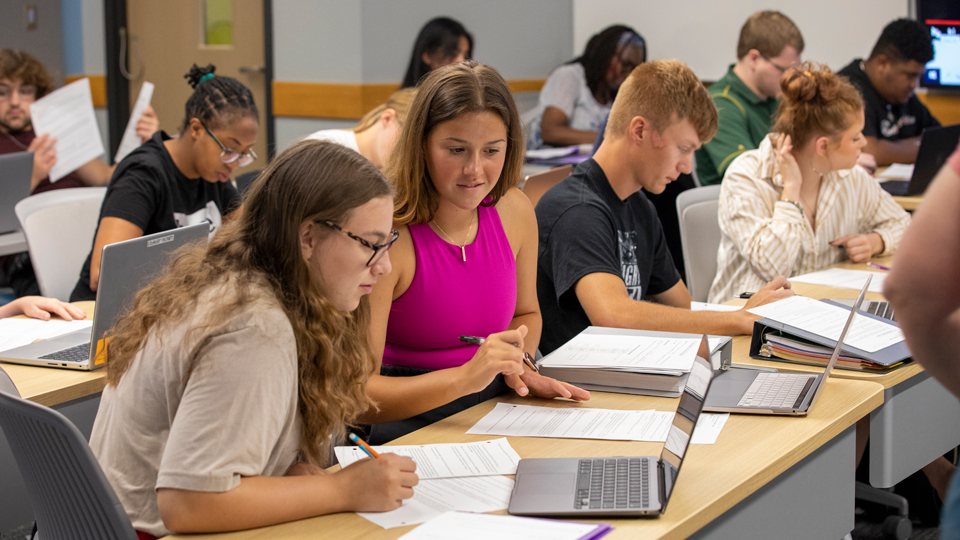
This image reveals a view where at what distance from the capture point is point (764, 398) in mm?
1542

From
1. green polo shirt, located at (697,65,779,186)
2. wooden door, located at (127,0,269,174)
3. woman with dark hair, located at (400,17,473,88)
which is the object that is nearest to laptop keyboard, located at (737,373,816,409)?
green polo shirt, located at (697,65,779,186)

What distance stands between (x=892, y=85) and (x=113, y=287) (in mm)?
4005

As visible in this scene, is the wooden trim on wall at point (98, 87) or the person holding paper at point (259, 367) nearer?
the person holding paper at point (259, 367)

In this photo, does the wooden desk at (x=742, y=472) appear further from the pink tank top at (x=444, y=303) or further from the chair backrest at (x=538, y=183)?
the chair backrest at (x=538, y=183)

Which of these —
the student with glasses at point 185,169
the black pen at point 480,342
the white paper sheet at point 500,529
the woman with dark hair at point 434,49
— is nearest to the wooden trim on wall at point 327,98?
the woman with dark hair at point 434,49

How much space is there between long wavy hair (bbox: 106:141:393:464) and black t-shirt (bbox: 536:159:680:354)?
832 millimetres

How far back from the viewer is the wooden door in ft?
18.4

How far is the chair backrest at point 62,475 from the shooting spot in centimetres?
107

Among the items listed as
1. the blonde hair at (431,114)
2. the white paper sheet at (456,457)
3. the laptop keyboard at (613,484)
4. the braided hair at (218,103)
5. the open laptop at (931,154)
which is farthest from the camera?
the open laptop at (931,154)

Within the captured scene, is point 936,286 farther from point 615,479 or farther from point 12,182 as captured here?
point 12,182

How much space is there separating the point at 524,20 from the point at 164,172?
4.11m

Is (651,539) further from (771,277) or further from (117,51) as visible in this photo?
(117,51)

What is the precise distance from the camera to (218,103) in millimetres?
2689

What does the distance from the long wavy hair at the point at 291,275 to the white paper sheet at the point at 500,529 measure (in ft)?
0.74
